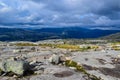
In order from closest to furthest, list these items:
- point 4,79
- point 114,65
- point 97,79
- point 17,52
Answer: point 4,79, point 97,79, point 114,65, point 17,52

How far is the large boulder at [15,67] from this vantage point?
166ft

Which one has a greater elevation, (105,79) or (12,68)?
(12,68)

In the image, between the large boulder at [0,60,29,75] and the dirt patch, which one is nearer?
the large boulder at [0,60,29,75]

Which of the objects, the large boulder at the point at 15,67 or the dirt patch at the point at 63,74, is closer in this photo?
the large boulder at the point at 15,67

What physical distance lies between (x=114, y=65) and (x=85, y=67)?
1046 centimetres

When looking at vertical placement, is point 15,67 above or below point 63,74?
above

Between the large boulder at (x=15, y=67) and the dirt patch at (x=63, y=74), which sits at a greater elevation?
the large boulder at (x=15, y=67)

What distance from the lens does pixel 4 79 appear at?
48281mm

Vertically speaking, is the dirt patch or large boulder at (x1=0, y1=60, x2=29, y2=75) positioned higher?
large boulder at (x1=0, y1=60, x2=29, y2=75)

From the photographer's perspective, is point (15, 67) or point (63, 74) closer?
point (15, 67)

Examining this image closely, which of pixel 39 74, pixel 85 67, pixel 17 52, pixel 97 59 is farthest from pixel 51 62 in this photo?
pixel 17 52

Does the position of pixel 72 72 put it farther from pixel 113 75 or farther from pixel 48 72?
pixel 113 75

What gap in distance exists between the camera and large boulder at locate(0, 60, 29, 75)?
5050 centimetres

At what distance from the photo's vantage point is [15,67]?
5109 centimetres
